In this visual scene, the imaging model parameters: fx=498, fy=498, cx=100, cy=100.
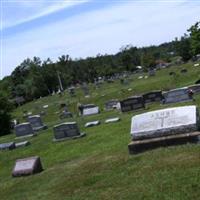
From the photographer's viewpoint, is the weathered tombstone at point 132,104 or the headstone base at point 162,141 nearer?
the headstone base at point 162,141

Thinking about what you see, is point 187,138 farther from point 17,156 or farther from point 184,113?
point 17,156

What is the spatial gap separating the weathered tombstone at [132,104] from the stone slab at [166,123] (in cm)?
1733

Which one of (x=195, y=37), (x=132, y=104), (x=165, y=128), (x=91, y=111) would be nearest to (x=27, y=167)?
(x=165, y=128)

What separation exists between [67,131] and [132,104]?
8.91 m

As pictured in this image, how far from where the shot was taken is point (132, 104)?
32469mm

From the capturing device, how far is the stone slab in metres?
13.7

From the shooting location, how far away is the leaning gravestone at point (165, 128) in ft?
44.7

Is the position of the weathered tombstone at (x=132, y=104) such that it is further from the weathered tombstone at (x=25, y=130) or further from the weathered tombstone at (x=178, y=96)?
the weathered tombstone at (x=25, y=130)

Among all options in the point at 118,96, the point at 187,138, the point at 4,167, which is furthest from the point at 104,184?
the point at 118,96

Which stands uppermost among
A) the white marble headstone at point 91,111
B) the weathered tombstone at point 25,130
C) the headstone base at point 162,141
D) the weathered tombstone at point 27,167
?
the headstone base at point 162,141

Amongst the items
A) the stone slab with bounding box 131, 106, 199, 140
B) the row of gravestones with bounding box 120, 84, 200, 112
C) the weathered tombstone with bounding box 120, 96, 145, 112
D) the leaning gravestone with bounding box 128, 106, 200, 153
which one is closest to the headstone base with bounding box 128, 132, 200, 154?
the leaning gravestone with bounding box 128, 106, 200, 153

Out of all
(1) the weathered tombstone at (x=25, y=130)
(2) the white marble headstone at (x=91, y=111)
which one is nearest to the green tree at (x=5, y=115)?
(2) the white marble headstone at (x=91, y=111)

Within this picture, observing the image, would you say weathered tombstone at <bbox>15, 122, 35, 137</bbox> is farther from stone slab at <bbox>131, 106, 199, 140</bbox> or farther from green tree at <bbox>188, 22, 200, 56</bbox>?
green tree at <bbox>188, 22, 200, 56</bbox>

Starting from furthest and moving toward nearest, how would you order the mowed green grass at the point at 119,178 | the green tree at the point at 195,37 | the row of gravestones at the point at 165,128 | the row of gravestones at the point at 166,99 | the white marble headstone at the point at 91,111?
the green tree at the point at 195,37
the white marble headstone at the point at 91,111
the row of gravestones at the point at 166,99
the row of gravestones at the point at 165,128
the mowed green grass at the point at 119,178
